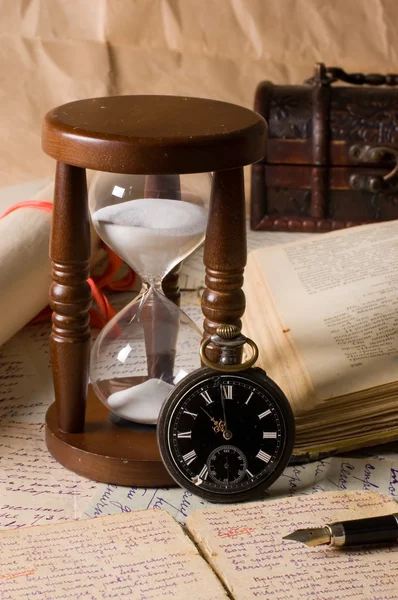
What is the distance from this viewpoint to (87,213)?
1.12 meters

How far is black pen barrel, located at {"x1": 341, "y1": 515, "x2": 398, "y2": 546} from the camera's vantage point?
98 cm

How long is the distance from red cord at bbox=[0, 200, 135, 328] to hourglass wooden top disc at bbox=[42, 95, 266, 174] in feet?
1.67

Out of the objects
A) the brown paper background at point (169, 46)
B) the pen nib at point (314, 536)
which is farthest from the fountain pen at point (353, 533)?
the brown paper background at point (169, 46)

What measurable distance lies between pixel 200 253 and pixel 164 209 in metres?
0.94

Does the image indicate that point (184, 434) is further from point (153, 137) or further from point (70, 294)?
point (153, 137)

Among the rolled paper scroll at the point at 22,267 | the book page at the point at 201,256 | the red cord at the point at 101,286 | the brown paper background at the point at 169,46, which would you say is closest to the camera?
the rolled paper scroll at the point at 22,267

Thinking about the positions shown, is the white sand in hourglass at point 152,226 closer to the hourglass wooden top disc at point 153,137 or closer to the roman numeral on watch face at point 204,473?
the hourglass wooden top disc at point 153,137

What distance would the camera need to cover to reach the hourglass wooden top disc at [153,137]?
969 mm

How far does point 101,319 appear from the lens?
5.30 ft

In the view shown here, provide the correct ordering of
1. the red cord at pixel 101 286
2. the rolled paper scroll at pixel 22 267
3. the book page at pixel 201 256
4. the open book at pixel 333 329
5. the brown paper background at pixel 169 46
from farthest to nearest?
the brown paper background at pixel 169 46, the book page at pixel 201 256, the red cord at pixel 101 286, the rolled paper scroll at pixel 22 267, the open book at pixel 333 329

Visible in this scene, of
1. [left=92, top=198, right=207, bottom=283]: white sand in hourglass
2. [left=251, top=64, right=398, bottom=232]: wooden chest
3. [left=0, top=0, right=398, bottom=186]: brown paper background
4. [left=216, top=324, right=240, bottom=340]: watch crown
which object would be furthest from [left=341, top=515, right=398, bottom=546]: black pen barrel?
[left=0, top=0, right=398, bottom=186]: brown paper background

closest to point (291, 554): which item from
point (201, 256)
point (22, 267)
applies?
point (22, 267)

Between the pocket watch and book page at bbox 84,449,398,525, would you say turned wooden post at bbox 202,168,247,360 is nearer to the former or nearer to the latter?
the pocket watch

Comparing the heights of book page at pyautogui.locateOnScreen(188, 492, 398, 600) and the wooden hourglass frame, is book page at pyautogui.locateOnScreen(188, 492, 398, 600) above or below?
below
